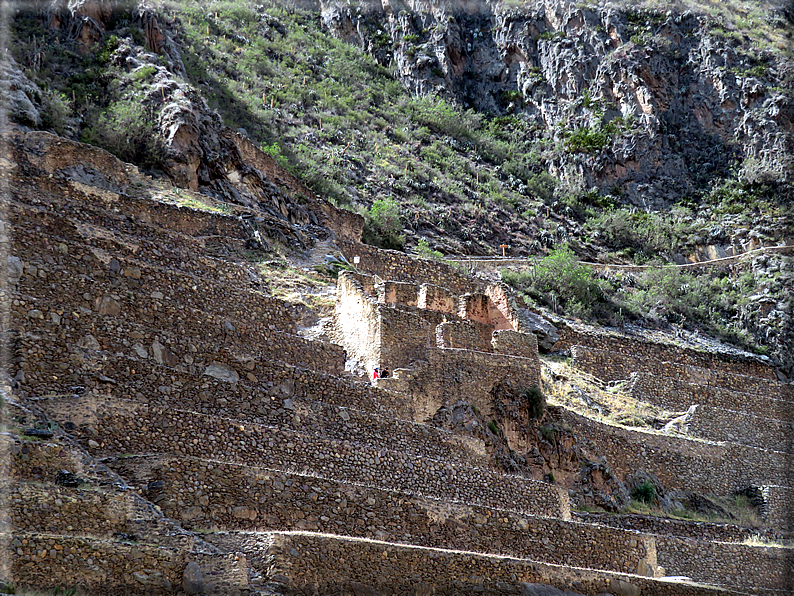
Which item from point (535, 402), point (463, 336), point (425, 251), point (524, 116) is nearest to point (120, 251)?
point (463, 336)

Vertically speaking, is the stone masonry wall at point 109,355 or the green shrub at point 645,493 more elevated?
the stone masonry wall at point 109,355

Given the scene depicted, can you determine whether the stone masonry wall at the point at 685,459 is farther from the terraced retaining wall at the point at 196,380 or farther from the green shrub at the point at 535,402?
the terraced retaining wall at the point at 196,380

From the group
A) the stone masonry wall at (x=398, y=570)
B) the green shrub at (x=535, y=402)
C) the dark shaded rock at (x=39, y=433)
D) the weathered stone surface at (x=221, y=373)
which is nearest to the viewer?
the dark shaded rock at (x=39, y=433)

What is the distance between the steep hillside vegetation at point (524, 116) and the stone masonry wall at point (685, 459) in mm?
12203

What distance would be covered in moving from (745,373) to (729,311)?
335 inches

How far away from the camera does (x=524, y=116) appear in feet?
212

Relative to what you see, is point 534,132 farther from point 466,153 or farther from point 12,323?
point 12,323

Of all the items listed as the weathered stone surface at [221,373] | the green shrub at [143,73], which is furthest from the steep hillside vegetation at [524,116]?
the weathered stone surface at [221,373]

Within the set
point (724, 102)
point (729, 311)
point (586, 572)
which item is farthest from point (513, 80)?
point (586, 572)

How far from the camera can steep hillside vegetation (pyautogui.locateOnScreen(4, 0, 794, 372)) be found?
131 feet

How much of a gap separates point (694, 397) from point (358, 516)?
19.4 m

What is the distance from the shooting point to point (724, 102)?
6047 centimetres

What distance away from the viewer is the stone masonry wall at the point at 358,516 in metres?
13.6

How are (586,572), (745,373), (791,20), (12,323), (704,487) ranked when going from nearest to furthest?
(12,323)
(586,572)
(704,487)
(745,373)
(791,20)
